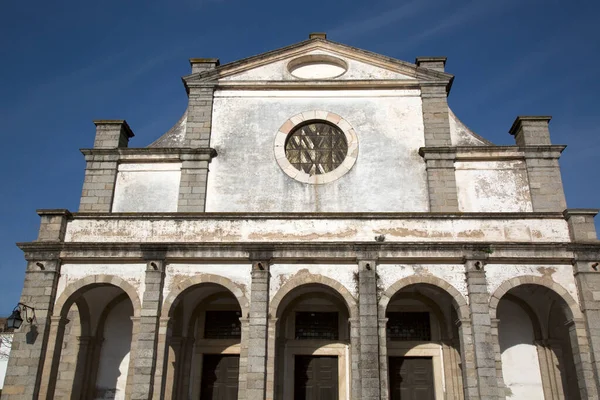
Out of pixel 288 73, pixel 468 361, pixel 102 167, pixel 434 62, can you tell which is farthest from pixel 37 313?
pixel 434 62

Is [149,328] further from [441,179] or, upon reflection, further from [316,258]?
[441,179]

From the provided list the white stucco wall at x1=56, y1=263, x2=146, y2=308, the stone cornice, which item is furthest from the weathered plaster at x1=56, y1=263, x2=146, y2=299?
the stone cornice

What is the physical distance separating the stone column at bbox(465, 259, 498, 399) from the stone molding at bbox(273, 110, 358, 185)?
447 cm

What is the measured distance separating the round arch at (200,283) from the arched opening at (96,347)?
6.01 feet

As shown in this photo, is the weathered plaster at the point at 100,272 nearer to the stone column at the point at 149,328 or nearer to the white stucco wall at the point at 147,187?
the stone column at the point at 149,328

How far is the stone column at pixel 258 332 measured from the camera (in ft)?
38.5

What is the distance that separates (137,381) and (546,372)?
9153mm

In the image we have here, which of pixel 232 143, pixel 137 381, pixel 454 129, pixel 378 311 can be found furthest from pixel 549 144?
pixel 137 381

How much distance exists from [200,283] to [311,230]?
108 inches

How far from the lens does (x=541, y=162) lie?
15.5 meters

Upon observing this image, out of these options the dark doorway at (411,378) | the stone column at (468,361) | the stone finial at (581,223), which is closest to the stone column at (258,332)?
the dark doorway at (411,378)

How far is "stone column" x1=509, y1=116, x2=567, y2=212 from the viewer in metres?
14.9

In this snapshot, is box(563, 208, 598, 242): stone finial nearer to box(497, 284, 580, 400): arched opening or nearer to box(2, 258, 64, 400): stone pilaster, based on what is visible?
box(497, 284, 580, 400): arched opening

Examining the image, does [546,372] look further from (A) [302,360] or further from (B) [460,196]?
(A) [302,360]
